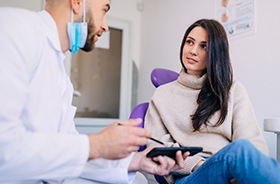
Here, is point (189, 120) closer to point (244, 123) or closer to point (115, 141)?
point (244, 123)

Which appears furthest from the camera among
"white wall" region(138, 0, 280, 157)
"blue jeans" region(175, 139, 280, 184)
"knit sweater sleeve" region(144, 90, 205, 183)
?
"white wall" region(138, 0, 280, 157)

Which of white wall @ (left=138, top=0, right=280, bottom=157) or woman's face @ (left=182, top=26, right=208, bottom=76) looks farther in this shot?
white wall @ (left=138, top=0, right=280, bottom=157)

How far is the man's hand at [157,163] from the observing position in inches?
32.6

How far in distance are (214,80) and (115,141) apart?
32.6 inches

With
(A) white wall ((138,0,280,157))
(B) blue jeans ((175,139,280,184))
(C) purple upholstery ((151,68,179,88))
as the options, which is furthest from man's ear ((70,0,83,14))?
(A) white wall ((138,0,280,157))

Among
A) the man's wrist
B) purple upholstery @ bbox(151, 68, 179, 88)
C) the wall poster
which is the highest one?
the wall poster

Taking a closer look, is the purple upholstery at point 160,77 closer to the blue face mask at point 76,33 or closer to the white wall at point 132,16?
the blue face mask at point 76,33

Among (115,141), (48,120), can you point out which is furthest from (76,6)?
(115,141)

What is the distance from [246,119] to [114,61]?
1.92 metres

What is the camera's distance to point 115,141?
664 mm

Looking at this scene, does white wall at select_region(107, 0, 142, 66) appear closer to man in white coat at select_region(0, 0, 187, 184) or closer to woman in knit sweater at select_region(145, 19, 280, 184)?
woman in knit sweater at select_region(145, 19, 280, 184)

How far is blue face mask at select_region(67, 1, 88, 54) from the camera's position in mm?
898

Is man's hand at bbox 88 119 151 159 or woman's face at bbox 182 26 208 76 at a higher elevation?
woman's face at bbox 182 26 208 76

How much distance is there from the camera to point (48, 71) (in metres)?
0.76
